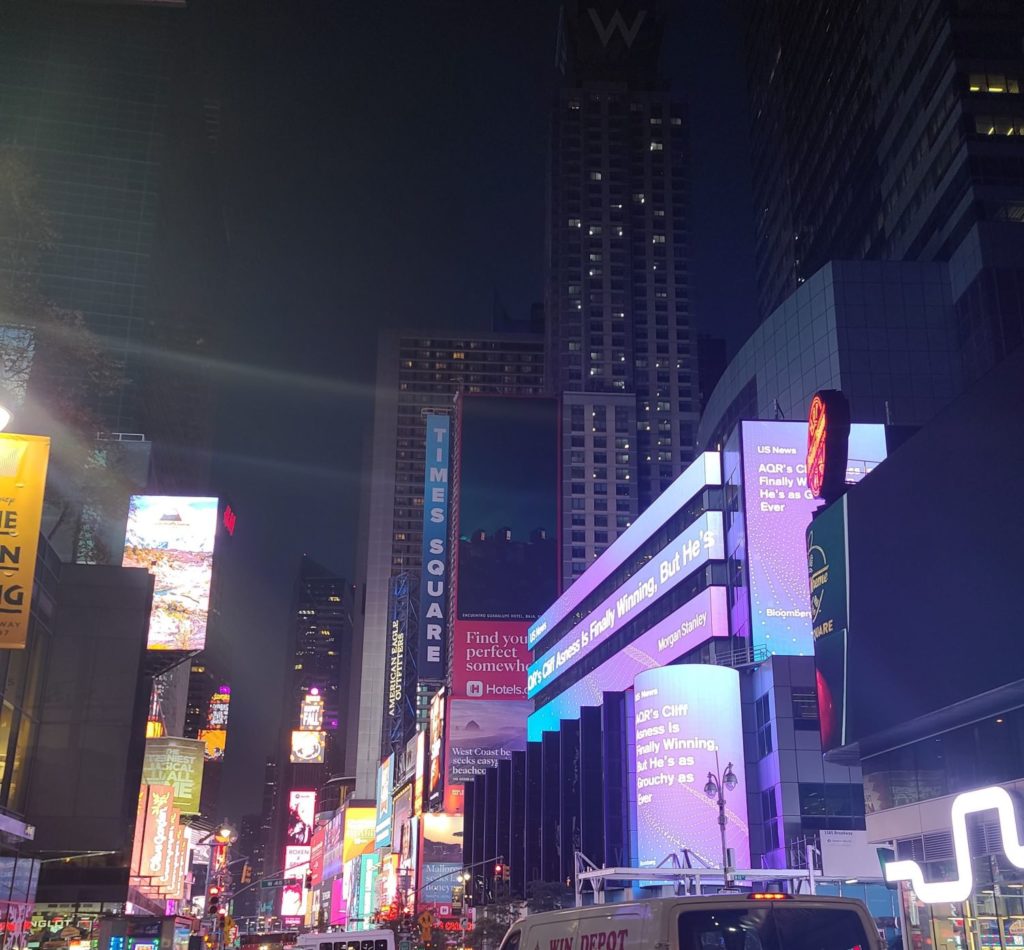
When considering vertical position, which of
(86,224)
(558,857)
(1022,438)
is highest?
(86,224)

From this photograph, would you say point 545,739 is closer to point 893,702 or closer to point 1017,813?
point 893,702

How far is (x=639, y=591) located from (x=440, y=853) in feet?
164

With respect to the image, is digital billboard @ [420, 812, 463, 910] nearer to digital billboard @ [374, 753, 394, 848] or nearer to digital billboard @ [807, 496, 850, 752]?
digital billboard @ [374, 753, 394, 848]

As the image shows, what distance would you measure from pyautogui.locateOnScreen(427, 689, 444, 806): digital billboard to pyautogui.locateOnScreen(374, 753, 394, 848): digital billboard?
2944cm

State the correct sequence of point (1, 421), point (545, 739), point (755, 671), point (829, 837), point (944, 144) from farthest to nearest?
point (944, 144), point (545, 739), point (755, 671), point (829, 837), point (1, 421)

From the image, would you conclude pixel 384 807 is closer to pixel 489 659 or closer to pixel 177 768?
pixel 489 659

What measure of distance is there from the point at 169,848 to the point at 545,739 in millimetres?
29697

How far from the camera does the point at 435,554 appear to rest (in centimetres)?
15050

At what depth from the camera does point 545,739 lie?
8275cm

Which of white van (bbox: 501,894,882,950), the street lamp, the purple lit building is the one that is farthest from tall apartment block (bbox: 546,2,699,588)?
white van (bbox: 501,894,882,950)

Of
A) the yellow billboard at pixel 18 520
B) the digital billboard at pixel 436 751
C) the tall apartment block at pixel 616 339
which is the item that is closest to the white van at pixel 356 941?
the yellow billboard at pixel 18 520

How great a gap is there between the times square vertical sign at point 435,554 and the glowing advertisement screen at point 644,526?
3545 cm

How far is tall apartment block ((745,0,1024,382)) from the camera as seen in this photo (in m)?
82.1

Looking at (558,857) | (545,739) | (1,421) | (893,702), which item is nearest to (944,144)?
(545,739)
